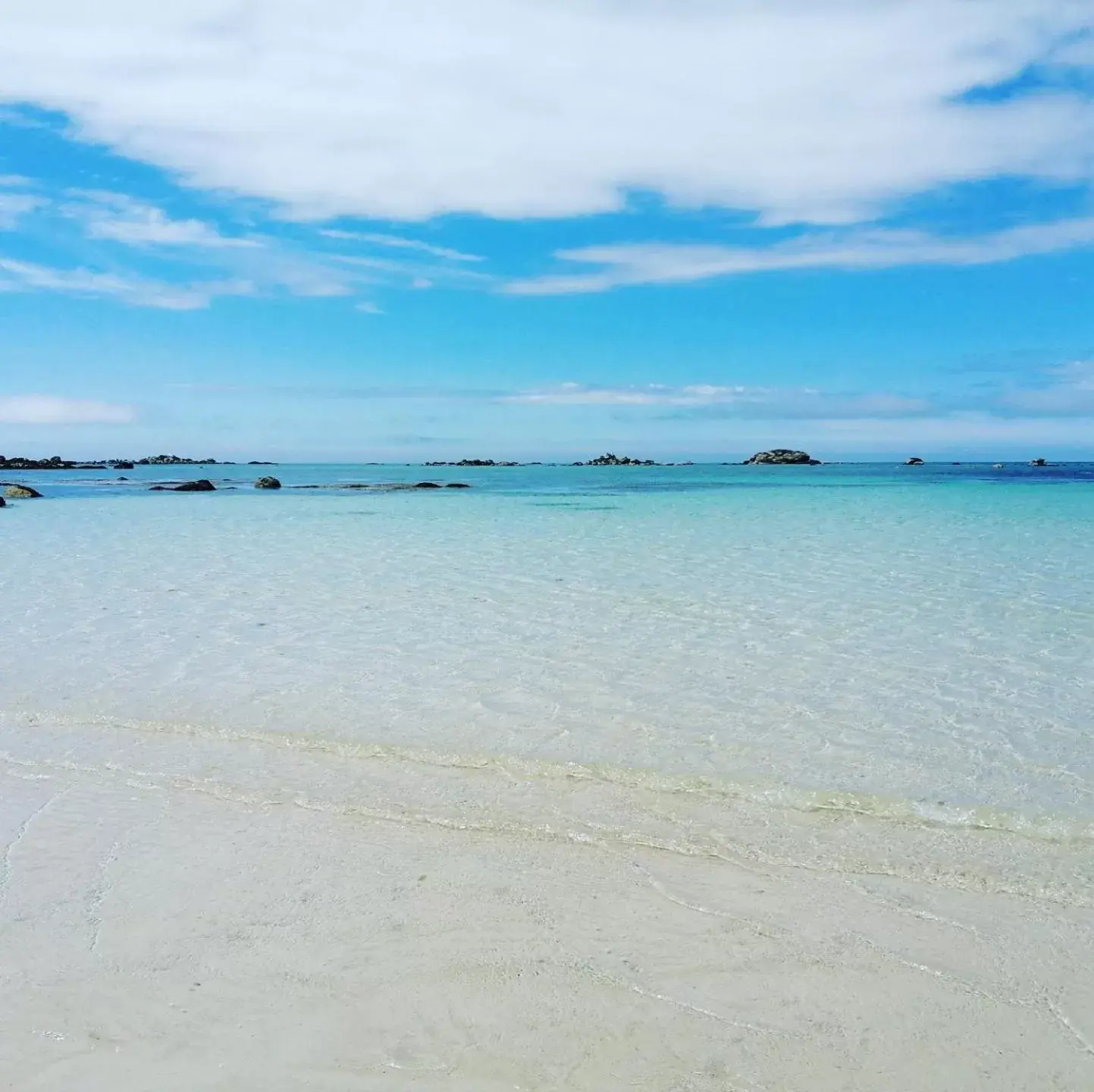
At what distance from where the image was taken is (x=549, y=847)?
5305mm

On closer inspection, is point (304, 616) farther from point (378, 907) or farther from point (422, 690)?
point (378, 907)

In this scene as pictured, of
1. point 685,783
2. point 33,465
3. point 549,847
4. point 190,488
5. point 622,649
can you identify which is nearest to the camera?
point 549,847

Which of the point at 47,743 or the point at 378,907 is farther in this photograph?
the point at 47,743

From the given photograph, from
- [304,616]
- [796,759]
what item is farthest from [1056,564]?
[304,616]

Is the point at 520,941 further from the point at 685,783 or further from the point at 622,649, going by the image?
the point at 622,649

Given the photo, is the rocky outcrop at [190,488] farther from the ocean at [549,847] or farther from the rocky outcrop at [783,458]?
the rocky outcrop at [783,458]

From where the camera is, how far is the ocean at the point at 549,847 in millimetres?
3551

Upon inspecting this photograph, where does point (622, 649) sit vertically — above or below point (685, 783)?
above

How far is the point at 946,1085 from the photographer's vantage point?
3.32 metres

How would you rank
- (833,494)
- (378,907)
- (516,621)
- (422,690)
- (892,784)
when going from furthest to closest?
1. (833,494)
2. (516,621)
3. (422,690)
4. (892,784)
5. (378,907)

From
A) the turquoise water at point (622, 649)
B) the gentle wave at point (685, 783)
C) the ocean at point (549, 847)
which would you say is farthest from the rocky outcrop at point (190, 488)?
→ the gentle wave at point (685, 783)

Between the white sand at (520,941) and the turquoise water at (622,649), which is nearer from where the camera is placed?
the white sand at (520,941)

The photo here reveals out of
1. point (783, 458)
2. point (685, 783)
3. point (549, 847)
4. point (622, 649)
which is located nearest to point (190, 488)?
point (622, 649)

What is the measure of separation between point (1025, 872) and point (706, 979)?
236 centimetres
